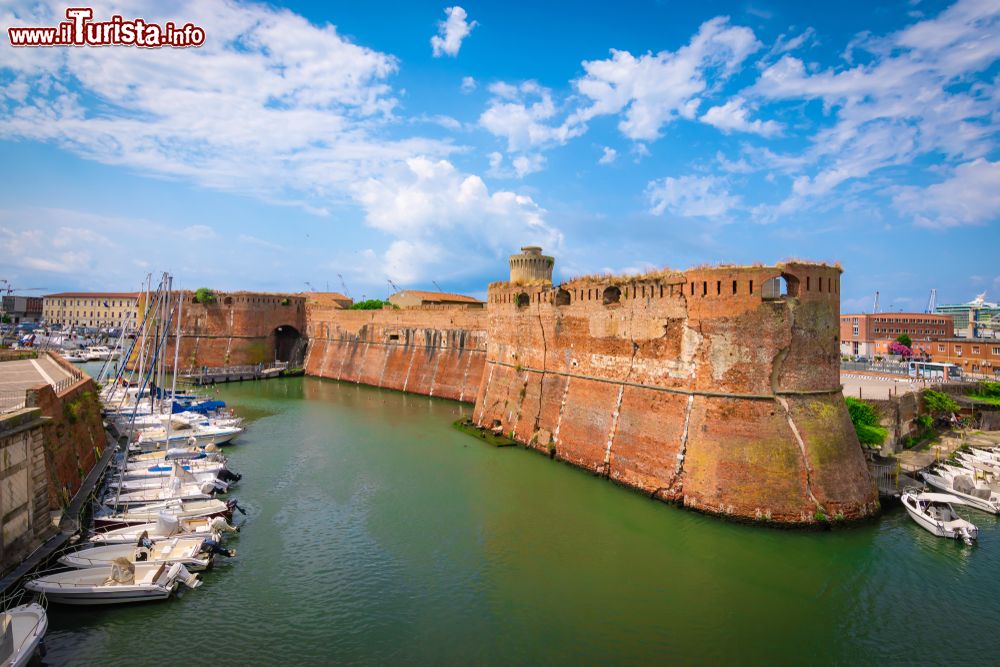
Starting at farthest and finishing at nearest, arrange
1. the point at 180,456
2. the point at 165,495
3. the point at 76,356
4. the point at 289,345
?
the point at 76,356, the point at 289,345, the point at 180,456, the point at 165,495

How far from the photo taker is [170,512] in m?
15.9

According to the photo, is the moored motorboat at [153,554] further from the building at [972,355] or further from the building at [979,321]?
the building at [979,321]

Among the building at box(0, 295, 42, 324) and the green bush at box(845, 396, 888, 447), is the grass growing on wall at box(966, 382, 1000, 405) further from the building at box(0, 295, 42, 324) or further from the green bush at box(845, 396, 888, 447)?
the building at box(0, 295, 42, 324)

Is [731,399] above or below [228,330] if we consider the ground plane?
below

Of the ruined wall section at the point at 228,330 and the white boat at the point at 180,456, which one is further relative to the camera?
the ruined wall section at the point at 228,330

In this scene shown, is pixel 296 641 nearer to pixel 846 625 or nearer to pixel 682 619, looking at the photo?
pixel 682 619

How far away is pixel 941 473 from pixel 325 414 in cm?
2885

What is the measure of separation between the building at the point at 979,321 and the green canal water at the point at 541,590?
59.9 m

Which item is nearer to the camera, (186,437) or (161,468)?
(161,468)

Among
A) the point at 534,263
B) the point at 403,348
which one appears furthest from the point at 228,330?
the point at 534,263

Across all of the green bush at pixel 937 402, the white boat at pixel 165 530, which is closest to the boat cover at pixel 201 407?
the white boat at pixel 165 530

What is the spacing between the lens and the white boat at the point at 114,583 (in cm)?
1173

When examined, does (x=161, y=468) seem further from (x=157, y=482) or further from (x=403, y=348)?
(x=403, y=348)

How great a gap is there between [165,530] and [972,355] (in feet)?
184
